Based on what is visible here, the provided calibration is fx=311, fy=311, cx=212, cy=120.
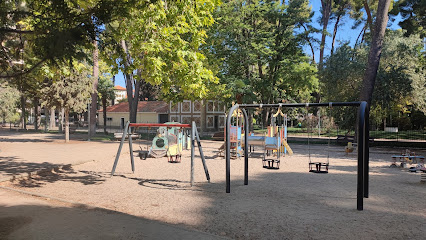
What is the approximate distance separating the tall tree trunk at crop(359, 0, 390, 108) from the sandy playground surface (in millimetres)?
8207

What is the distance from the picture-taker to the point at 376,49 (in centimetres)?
1886

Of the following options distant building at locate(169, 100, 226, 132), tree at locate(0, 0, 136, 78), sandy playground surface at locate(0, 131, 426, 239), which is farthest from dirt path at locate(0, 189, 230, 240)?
distant building at locate(169, 100, 226, 132)

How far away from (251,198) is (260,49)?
63.1 ft

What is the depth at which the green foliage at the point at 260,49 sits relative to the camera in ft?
81.3

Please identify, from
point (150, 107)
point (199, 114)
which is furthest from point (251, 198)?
point (150, 107)

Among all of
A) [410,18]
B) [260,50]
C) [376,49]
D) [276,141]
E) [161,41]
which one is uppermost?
[410,18]

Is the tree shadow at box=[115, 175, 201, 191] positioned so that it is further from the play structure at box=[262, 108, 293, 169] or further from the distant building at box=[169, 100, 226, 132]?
the distant building at box=[169, 100, 226, 132]

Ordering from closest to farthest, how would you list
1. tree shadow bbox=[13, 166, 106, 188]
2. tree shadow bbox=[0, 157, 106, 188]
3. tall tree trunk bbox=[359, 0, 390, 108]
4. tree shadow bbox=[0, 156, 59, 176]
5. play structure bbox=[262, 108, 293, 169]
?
tree shadow bbox=[13, 166, 106, 188]
tree shadow bbox=[0, 157, 106, 188]
tree shadow bbox=[0, 156, 59, 176]
play structure bbox=[262, 108, 293, 169]
tall tree trunk bbox=[359, 0, 390, 108]

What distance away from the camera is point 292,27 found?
29203 mm

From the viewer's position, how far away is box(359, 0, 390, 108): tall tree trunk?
61.0 feet

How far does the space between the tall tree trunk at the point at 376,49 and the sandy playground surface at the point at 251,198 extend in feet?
26.9

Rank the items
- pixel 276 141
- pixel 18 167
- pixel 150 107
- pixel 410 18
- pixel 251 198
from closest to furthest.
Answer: pixel 251 198, pixel 18 167, pixel 276 141, pixel 410 18, pixel 150 107

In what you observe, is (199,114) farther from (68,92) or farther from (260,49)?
(68,92)

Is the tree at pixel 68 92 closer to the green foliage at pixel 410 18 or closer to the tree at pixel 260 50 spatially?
the tree at pixel 260 50
